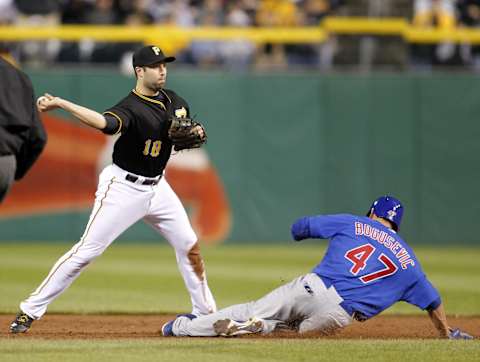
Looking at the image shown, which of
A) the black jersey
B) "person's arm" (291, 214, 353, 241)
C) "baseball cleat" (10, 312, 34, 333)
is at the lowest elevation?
"baseball cleat" (10, 312, 34, 333)

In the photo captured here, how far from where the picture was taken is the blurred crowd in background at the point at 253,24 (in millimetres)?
16719

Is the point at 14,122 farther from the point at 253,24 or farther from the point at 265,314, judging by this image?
the point at 253,24

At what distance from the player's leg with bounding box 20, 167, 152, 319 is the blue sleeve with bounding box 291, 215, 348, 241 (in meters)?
1.28

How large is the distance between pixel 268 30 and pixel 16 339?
36.8 feet

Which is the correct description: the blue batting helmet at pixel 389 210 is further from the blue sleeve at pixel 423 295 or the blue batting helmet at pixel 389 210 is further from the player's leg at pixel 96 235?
the player's leg at pixel 96 235

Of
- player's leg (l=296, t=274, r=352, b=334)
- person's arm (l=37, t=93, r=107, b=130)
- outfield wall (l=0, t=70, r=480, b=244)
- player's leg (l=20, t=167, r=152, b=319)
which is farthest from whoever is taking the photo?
outfield wall (l=0, t=70, r=480, b=244)

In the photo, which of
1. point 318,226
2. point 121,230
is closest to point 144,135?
point 121,230

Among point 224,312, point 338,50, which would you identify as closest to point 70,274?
Answer: point 224,312

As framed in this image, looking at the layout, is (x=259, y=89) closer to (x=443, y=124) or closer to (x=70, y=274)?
(x=443, y=124)

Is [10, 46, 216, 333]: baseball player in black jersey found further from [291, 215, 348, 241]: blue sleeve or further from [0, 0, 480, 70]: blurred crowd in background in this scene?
[0, 0, 480, 70]: blurred crowd in background

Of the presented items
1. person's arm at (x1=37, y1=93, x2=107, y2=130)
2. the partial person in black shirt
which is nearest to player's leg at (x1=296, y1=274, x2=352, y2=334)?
person's arm at (x1=37, y1=93, x2=107, y2=130)

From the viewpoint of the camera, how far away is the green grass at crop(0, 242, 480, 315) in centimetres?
986

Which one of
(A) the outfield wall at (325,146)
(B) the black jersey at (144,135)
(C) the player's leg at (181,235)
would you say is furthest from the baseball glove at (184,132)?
(A) the outfield wall at (325,146)

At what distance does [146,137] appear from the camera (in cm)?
730
